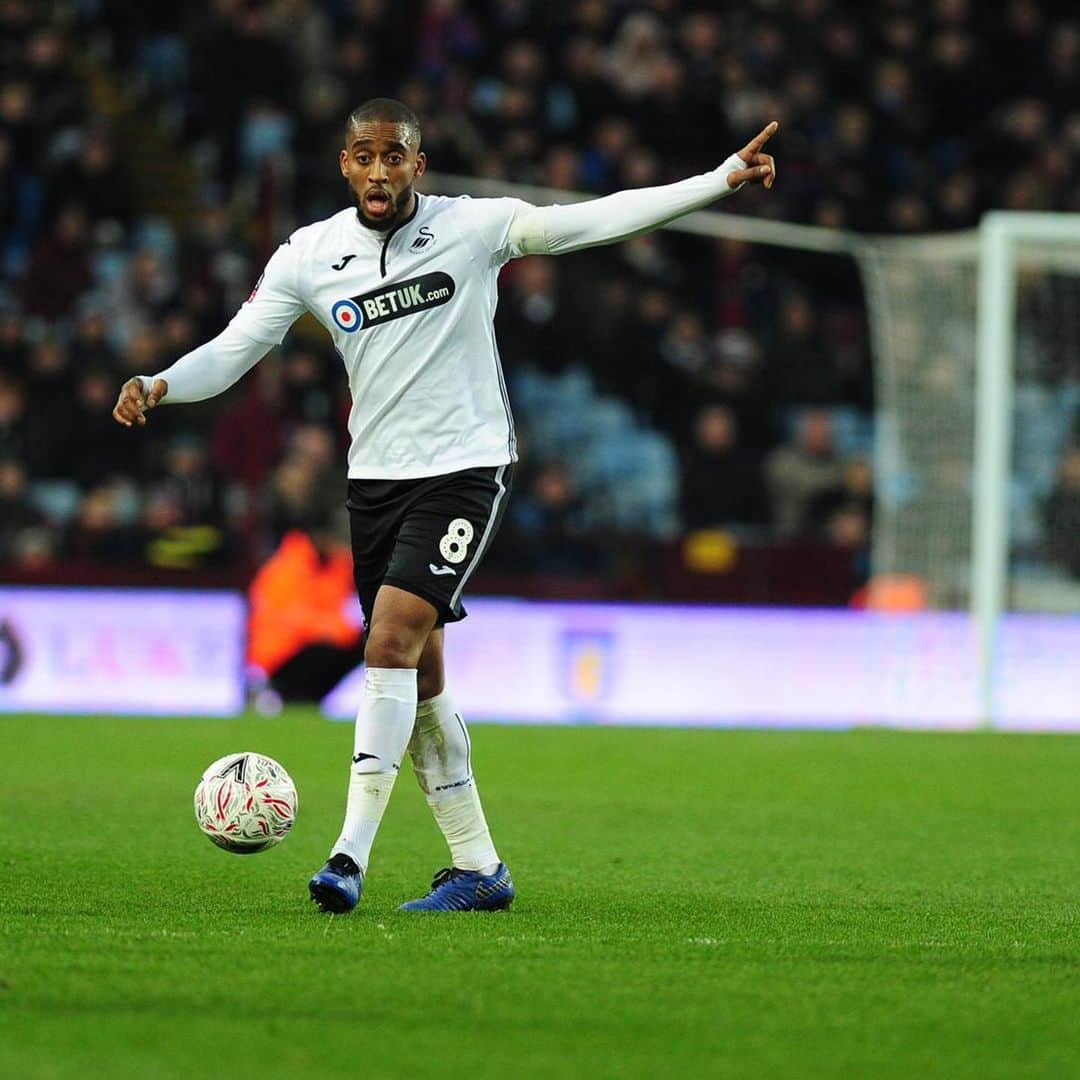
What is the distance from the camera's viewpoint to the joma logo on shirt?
586 cm

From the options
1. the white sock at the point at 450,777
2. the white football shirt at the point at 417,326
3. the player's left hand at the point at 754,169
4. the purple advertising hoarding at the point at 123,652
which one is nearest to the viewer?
the player's left hand at the point at 754,169

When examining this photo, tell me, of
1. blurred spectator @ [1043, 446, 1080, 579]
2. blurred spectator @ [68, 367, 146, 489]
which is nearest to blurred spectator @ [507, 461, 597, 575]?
blurred spectator @ [68, 367, 146, 489]

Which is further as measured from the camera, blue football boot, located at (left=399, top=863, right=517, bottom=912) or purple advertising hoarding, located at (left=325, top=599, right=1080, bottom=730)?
purple advertising hoarding, located at (left=325, top=599, right=1080, bottom=730)

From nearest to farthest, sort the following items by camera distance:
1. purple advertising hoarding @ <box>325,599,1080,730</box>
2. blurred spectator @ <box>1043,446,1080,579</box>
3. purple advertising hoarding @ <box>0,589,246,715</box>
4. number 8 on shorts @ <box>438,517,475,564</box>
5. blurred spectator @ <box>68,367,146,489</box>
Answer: number 8 on shorts @ <box>438,517,475,564</box> < purple advertising hoarding @ <box>0,589,246,715</box> < purple advertising hoarding @ <box>325,599,1080,730</box> < blurred spectator @ <box>1043,446,1080,579</box> < blurred spectator @ <box>68,367,146,489</box>

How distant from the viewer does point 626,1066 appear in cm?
383

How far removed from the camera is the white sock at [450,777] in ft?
19.6

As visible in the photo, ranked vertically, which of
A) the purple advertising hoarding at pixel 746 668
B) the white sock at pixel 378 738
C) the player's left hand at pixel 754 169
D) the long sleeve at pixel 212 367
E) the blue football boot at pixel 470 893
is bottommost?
the purple advertising hoarding at pixel 746 668

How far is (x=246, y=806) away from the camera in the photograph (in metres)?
5.92

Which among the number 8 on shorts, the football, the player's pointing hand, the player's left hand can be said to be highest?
the player's left hand

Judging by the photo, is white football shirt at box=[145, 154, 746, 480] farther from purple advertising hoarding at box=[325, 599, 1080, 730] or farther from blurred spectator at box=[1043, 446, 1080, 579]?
blurred spectator at box=[1043, 446, 1080, 579]

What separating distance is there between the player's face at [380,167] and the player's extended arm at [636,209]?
0.37 metres

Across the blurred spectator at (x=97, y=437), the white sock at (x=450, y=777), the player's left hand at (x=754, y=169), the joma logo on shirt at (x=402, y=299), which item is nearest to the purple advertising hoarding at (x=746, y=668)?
the blurred spectator at (x=97, y=437)

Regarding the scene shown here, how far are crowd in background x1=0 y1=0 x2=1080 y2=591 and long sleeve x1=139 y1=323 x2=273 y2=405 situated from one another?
28.6 ft

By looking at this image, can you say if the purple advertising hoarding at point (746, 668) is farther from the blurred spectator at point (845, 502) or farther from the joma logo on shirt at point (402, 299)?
the joma logo on shirt at point (402, 299)
